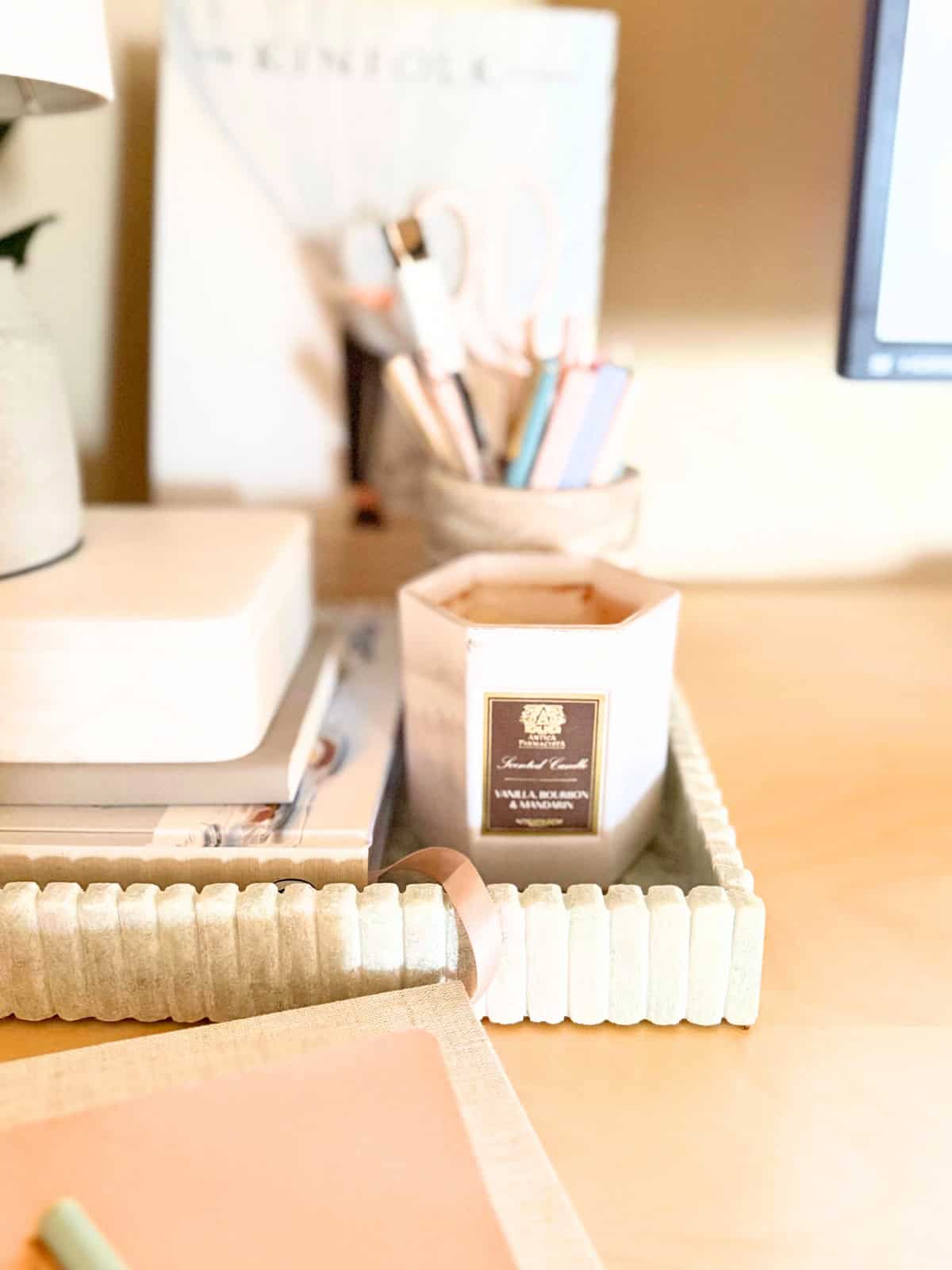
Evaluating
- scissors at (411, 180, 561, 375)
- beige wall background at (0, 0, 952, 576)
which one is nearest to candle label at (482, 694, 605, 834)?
scissors at (411, 180, 561, 375)

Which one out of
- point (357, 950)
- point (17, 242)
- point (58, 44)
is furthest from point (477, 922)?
point (17, 242)

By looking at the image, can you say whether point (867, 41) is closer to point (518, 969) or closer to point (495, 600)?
point (495, 600)

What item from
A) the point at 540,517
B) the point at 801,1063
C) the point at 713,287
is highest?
the point at 713,287

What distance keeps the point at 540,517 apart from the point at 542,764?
0.15m

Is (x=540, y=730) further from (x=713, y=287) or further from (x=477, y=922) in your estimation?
(x=713, y=287)

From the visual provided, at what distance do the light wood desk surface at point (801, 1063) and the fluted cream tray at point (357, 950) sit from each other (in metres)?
0.01

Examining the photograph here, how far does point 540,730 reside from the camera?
383mm

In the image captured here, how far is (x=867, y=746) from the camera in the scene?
1.69ft

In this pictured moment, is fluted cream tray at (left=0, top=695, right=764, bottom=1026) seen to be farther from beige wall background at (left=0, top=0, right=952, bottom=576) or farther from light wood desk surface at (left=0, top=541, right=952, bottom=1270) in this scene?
beige wall background at (left=0, top=0, right=952, bottom=576)

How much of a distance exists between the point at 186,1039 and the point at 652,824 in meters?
0.20

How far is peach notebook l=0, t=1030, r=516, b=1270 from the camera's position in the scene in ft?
0.82

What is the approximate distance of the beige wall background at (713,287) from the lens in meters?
0.63

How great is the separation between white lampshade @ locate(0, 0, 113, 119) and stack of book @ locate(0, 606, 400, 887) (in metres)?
0.24

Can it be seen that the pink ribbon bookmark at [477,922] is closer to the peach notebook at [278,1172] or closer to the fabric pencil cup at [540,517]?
the peach notebook at [278,1172]
